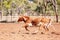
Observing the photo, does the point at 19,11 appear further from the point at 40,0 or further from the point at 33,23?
the point at 33,23

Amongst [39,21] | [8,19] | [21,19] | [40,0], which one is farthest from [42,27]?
[40,0]

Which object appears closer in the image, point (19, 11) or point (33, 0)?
point (19, 11)

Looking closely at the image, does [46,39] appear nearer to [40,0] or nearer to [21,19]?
[21,19]

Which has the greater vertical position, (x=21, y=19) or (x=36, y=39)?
(x=21, y=19)

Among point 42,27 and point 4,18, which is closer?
point 42,27

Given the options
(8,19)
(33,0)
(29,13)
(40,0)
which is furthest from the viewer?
(33,0)

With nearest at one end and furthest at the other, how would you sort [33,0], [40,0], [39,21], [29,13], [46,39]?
1. [46,39]
2. [39,21]
3. [29,13]
4. [40,0]
5. [33,0]

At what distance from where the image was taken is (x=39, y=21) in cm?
1152

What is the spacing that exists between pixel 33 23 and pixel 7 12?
24074 millimetres

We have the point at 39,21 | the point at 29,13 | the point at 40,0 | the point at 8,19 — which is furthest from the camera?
the point at 40,0

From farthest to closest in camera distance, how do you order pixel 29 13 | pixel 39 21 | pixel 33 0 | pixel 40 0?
pixel 33 0
pixel 40 0
pixel 29 13
pixel 39 21

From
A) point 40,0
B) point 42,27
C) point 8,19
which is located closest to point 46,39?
point 42,27

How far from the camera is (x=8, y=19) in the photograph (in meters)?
28.2

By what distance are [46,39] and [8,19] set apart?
1948cm
